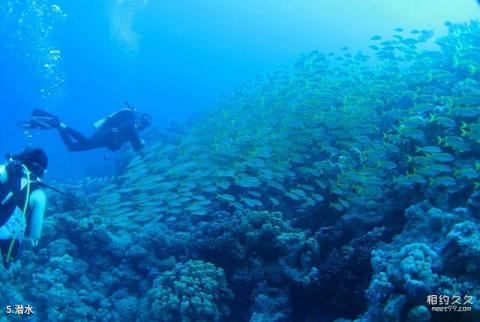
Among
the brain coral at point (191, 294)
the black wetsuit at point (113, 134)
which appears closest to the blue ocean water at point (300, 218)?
the brain coral at point (191, 294)

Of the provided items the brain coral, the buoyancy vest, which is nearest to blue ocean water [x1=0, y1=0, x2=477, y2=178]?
the brain coral

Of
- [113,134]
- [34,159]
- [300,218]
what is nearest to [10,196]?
[34,159]

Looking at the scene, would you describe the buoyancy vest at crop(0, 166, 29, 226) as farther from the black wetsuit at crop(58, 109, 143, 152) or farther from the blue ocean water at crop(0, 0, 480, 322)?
the black wetsuit at crop(58, 109, 143, 152)

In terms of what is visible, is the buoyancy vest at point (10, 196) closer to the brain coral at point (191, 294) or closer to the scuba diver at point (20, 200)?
the scuba diver at point (20, 200)

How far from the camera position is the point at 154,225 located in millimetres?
10219

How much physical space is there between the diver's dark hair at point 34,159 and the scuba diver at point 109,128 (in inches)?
221

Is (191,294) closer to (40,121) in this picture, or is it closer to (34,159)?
(34,159)

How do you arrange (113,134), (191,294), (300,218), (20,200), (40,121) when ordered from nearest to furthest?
(20,200), (191,294), (300,218), (40,121), (113,134)

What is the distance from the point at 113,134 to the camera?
11.2 m

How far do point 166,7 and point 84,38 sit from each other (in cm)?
2475

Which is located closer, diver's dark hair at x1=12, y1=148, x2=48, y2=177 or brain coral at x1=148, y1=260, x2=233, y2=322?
diver's dark hair at x1=12, y1=148, x2=48, y2=177

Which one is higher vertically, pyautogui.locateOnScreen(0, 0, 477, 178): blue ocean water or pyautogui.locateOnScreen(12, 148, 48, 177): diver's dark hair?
pyautogui.locateOnScreen(0, 0, 477, 178): blue ocean water

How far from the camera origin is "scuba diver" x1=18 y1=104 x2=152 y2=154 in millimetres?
10945

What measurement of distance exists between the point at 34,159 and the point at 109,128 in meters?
6.57
